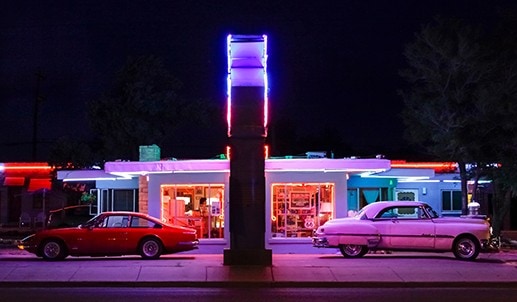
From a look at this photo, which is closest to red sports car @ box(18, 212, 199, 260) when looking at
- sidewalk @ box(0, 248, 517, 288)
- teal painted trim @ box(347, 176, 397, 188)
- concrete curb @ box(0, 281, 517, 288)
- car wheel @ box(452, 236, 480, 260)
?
sidewalk @ box(0, 248, 517, 288)

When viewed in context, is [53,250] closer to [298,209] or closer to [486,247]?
[298,209]

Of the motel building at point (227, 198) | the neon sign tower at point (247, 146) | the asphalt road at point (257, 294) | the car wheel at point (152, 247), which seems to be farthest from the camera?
the motel building at point (227, 198)

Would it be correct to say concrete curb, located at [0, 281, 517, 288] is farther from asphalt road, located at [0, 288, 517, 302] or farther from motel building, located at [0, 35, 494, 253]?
motel building, located at [0, 35, 494, 253]

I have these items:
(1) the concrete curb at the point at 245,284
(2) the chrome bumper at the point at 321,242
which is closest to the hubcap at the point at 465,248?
(2) the chrome bumper at the point at 321,242

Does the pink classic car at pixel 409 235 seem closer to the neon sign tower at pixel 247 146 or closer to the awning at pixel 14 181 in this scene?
the neon sign tower at pixel 247 146

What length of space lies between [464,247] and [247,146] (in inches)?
271

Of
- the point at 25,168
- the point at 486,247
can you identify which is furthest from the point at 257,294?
the point at 25,168

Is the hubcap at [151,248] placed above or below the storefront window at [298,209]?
below

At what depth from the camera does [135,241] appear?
20.0 m

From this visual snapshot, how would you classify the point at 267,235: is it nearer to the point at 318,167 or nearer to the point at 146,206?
the point at 318,167

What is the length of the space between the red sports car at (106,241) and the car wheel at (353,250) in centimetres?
458

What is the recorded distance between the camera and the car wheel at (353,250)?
20.2m

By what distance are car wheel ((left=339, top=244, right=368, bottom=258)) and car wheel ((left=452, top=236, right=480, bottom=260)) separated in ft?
8.30

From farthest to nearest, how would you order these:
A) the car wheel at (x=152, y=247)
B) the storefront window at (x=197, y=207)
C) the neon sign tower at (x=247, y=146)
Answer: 1. the storefront window at (x=197, y=207)
2. the car wheel at (x=152, y=247)
3. the neon sign tower at (x=247, y=146)
